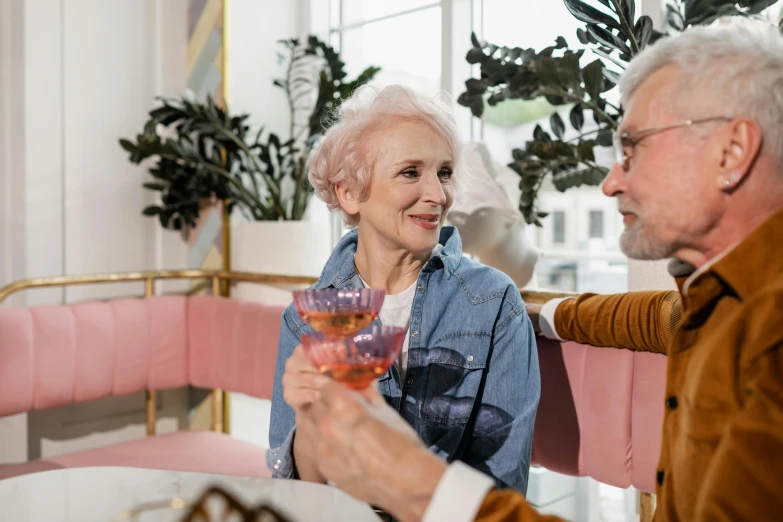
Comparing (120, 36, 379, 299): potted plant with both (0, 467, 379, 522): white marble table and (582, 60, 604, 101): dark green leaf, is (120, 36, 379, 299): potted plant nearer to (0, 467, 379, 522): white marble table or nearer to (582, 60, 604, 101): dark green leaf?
(582, 60, 604, 101): dark green leaf

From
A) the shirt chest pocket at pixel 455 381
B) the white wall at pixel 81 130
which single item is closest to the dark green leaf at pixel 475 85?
the shirt chest pocket at pixel 455 381

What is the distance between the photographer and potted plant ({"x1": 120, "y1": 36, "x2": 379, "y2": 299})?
11.1 ft

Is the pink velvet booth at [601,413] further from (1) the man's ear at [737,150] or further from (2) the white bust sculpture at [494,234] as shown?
(1) the man's ear at [737,150]

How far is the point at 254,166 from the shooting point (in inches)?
141

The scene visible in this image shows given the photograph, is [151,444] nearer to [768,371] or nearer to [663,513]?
[663,513]

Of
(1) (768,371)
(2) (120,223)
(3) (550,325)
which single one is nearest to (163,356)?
(2) (120,223)

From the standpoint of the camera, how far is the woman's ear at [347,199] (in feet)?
6.36

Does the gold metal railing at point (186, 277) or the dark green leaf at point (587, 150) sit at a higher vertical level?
the dark green leaf at point (587, 150)

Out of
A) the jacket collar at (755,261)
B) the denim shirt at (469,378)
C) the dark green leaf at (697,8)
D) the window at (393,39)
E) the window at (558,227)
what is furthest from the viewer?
the window at (393,39)

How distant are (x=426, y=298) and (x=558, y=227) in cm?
142

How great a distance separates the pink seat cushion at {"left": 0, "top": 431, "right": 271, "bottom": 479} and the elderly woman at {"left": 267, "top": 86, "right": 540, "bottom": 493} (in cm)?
108

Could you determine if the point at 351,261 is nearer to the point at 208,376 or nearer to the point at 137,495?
the point at 137,495

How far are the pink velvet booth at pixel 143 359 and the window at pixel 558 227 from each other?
1.22 m

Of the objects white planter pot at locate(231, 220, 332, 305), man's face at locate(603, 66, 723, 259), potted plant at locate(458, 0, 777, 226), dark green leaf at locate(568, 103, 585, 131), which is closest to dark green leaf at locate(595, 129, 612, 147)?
potted plant at locate(458, 0, 777, 226)
